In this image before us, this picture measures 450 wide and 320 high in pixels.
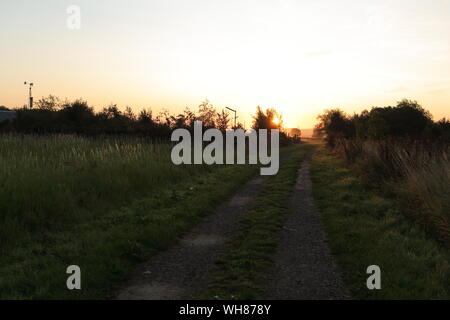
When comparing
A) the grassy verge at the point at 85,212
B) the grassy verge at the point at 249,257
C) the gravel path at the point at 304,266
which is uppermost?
the grassy verge at the point at 85,212

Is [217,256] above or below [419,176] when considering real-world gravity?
below

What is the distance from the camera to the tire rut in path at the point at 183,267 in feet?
16.9

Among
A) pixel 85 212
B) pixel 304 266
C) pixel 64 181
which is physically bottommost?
pixel 304 266

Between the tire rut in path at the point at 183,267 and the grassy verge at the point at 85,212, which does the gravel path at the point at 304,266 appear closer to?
the tire rut in path at the point at 183,267

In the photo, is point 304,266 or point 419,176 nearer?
point 304,266

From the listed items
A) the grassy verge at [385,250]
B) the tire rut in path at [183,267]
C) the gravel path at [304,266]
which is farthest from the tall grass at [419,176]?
the tire rut in path at [183,267]

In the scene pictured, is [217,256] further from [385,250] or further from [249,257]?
[385,250]

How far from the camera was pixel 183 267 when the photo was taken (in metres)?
6.15

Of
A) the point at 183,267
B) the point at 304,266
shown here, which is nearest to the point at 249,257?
the point at 304,266

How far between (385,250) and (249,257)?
8.19 ft

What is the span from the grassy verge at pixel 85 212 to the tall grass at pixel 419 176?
524 cm

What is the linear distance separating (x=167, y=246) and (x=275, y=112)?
5118 centimetres
